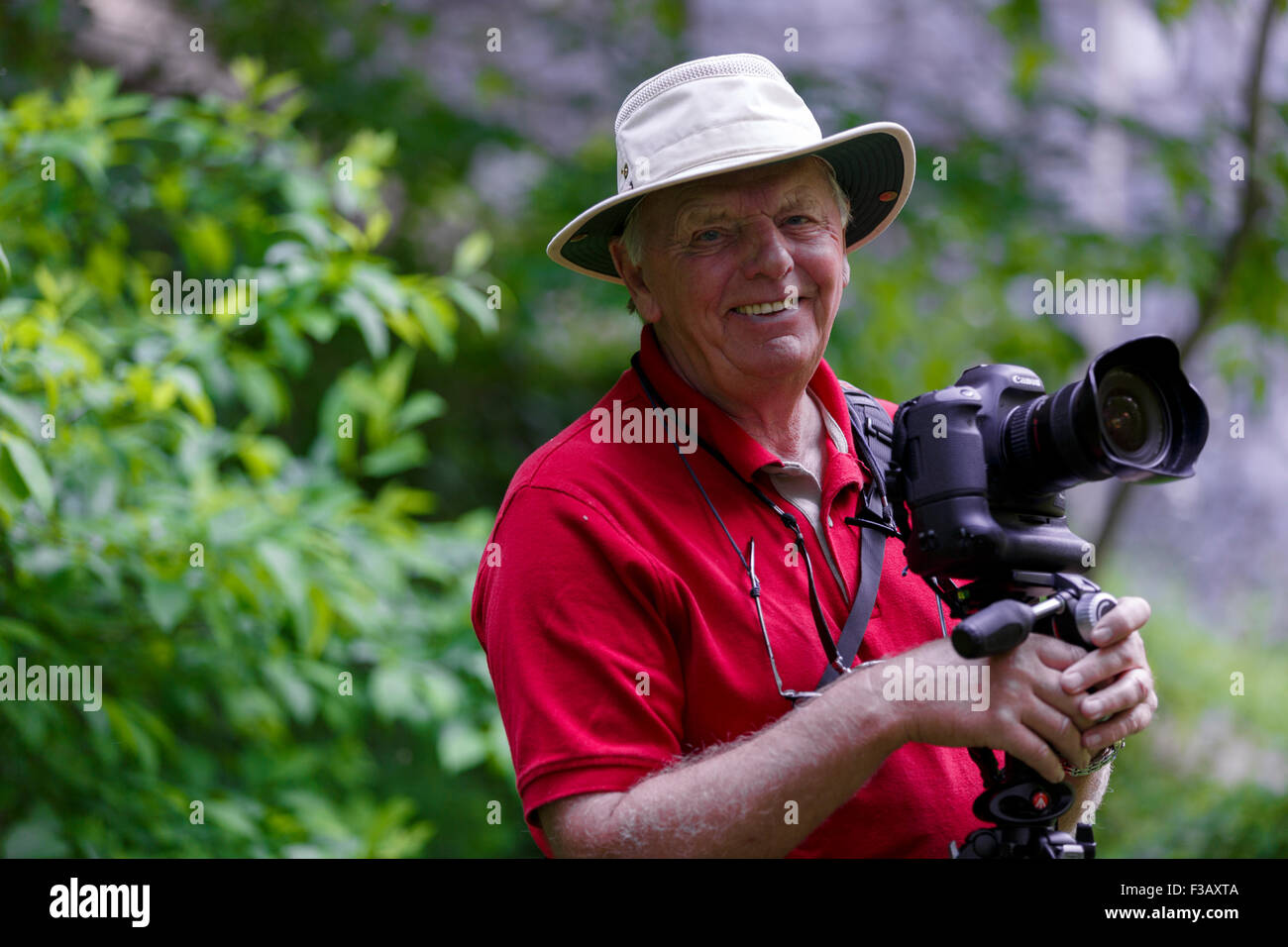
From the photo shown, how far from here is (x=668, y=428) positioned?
1870mm

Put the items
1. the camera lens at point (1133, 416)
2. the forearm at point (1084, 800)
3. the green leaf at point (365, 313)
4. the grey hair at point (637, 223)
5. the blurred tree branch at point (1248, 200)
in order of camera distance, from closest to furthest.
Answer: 1. the camera lens at point (1133, 416)
2. the forearm at point (1084, 800)
3. the grey hair at point (637, 223)
4. the green leaf at point (365, 313)
5. the blurred tree branch at point (1248, 200)

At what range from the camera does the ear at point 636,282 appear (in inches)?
78.3

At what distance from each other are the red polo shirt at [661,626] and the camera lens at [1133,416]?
0.43 metres

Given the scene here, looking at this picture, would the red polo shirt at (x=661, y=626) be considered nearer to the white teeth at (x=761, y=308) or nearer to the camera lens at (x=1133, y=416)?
the white teeth at (x=761, y=308)

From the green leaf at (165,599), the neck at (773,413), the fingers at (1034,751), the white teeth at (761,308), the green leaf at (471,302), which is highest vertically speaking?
the green leaf at (471,302)

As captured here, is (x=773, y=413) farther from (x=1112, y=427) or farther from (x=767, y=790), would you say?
(x=767, y=790)

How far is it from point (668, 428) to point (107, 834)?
1.63 meters

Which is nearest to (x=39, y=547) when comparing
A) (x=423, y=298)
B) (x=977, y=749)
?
(x=423, y=298)

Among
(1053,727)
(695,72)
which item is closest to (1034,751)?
(1053,727)

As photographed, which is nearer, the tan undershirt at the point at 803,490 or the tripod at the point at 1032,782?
the tripod at the point at 1032,782

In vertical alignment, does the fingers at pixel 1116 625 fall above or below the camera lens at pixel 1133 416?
below

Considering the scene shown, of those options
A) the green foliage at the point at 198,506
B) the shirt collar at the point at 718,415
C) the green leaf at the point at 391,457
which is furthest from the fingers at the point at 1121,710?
the green leaf at the point at 391,457

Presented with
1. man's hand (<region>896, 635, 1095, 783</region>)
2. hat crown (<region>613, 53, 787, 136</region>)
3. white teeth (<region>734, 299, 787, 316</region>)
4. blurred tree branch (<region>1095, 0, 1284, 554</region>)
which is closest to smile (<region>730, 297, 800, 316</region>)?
white teeth (<region>734, 299, 787, 316</region>)
